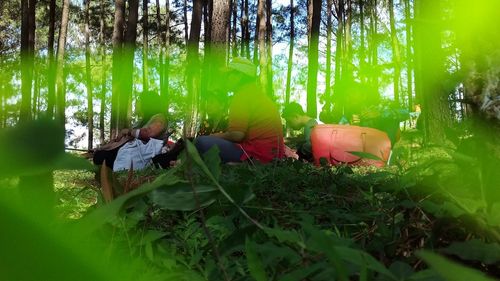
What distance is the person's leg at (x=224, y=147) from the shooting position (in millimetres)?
4457

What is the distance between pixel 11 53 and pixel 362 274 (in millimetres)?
33996

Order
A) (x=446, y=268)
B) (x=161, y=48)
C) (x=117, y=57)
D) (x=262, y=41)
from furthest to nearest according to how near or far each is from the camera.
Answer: (x=161, y=48) → (x=262, y=41) → (x=117, y=57) → (x=446, y=268)

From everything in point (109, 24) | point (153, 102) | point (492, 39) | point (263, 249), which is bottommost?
point (263, 249)

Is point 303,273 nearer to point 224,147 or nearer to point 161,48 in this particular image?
point 224,147

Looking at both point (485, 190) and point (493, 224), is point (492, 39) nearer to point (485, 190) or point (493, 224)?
point (485, 190)

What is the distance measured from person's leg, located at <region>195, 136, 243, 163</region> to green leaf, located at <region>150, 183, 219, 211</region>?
377 centimetres

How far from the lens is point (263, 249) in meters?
0.64

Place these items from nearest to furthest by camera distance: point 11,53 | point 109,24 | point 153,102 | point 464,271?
point 464,271
point 153,102
point 11,53
point 109,24

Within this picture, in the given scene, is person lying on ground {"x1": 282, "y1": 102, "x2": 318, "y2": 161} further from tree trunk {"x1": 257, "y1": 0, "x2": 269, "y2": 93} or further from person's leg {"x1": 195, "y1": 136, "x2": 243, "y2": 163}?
tree trunk {"x1": 257, "y1": 0, "x2": 269, "y2": 93}

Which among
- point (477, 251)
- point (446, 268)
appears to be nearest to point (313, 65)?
point (477, 251)

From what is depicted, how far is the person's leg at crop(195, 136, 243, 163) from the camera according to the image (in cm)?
446

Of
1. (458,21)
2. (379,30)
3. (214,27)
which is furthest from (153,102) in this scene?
(379,30)

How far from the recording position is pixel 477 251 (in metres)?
0.61

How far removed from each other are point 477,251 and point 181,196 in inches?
15.1
